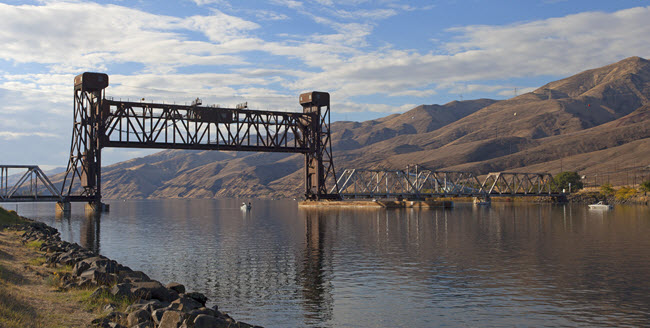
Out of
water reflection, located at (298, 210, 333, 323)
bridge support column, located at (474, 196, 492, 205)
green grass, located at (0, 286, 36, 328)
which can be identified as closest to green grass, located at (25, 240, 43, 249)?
water reflection, located at (298, 210, 333, 323)

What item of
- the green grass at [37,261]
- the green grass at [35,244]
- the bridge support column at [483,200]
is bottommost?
the bridge support column at [483,200]

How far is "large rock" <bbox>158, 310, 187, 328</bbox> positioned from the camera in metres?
16.3

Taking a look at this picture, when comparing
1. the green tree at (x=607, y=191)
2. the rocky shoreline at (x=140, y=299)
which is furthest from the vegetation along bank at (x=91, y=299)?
the green tree at (x=607, y=191)

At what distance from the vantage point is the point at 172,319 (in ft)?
54.1

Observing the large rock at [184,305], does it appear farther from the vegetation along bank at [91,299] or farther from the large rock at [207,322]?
the large rock at [207,322]

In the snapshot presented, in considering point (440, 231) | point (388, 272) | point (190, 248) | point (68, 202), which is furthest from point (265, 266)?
point (68, 202)

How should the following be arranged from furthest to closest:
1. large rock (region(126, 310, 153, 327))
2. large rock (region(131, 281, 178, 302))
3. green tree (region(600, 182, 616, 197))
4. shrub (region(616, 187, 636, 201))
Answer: green tree (region(600, 182, 616, 197))
shrub (region(616, 187, 636, 201))
large rock (region(131, 281, 178, 302))
large rock (region(126, 310, 153, 327))

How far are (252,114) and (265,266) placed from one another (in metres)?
89.1

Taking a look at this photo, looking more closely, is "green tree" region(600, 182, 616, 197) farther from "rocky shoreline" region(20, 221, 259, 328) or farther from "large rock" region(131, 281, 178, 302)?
"large rock" region(131, 281, 178, 302)

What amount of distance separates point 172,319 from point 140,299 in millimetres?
3752

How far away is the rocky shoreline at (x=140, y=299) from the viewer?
54.4ft

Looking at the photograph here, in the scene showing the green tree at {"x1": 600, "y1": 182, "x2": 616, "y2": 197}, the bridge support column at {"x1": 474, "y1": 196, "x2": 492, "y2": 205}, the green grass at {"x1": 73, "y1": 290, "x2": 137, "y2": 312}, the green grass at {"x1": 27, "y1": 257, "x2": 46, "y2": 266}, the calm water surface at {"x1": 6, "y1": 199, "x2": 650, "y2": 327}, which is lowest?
the calm water surface at {"x1": 6, "y1": 199, "x2": 650, "y2": 327}

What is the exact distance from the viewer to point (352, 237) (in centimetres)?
6025

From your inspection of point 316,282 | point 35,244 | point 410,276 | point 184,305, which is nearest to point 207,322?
point 184,305
